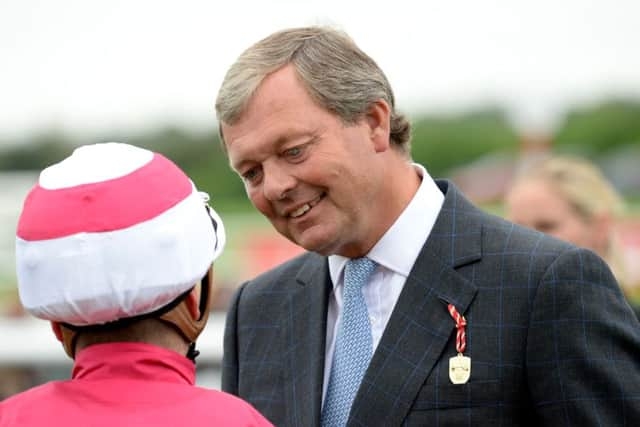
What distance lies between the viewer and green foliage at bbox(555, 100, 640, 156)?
35.6 meters

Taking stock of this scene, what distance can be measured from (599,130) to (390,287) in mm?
34018

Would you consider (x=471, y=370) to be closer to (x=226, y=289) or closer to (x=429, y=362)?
(x=429, y=362)

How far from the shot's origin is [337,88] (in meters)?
3.38

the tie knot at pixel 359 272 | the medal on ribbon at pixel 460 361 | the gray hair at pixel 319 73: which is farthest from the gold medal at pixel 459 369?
the gray hair at pixel 319 73

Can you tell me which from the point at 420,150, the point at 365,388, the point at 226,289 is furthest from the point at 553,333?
the point at 420,150

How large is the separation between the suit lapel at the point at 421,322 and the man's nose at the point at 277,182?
40 cm

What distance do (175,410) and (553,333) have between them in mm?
1054

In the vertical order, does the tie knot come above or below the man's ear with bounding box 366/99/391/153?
below

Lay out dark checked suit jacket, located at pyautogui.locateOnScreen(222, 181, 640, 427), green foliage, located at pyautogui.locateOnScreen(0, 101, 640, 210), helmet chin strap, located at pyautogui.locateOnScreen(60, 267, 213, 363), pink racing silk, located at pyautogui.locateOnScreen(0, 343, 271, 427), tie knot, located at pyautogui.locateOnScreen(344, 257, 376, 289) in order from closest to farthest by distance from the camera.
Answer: pink racing silk, located at pyautogui.locateOnScreen(0, 343, 271, 427)
helmet chin strap, located at pyautogui.locateOnScreen(60, 267, 213, 363)
dark checked suit jacket, located at pyautogui.locateOnScreen(222, 181, 640, 427)
tie knot, located at pyautogui.locateOnScreen(344, 257, 376, 289)
green foliage, located at pyautogui.locateOnScreen(0, 101, 640, 210)

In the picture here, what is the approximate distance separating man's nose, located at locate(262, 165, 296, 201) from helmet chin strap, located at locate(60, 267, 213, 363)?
1.83 ft

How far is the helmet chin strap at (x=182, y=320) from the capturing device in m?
2.63

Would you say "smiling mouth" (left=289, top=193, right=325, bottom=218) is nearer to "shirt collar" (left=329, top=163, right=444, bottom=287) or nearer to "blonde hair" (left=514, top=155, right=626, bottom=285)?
"shirt collar" (left=329, top=163, right=444, bottom=287)

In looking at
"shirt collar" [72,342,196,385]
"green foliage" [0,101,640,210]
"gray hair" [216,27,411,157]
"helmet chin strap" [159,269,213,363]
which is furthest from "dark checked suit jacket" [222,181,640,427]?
"green foliage" [0,101,640,210]

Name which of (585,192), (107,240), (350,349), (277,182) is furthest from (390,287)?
(585,192)
